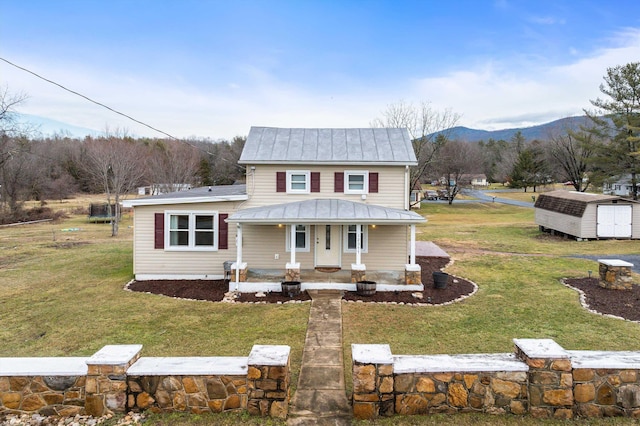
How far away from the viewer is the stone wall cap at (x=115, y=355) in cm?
447

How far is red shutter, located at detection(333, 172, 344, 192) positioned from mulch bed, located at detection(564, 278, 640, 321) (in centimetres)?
857

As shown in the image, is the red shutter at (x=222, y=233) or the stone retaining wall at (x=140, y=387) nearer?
the stone retaining wall at (x=140, y=387)

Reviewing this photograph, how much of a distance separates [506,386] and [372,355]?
1701 mm

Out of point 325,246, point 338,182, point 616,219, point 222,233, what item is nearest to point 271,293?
point 325,246

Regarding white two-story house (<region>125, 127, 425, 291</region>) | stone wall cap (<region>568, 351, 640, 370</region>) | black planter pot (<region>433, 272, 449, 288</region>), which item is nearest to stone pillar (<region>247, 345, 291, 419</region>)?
stone wall cap (<region>568, 351, 640, 370</region>)

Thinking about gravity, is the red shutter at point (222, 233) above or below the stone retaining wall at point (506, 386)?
above

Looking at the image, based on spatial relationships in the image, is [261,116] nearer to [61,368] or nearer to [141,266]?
[141,266]

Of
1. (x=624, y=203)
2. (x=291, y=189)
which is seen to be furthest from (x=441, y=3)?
(x=624, y=203)

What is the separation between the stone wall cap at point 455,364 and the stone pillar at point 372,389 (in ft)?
0.62

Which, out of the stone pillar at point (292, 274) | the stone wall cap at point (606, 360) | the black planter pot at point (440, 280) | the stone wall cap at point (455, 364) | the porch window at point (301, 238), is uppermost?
the porch window at point (301, 238)

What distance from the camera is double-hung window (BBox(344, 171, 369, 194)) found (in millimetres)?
14117

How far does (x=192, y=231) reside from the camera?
45.2ft

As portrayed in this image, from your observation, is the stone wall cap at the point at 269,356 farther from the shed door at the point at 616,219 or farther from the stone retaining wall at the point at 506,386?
the shed door at the point at 616,219

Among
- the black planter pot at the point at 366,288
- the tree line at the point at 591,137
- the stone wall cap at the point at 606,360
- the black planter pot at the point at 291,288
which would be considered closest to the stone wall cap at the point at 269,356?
the stone wall cap at the point at 606,360
